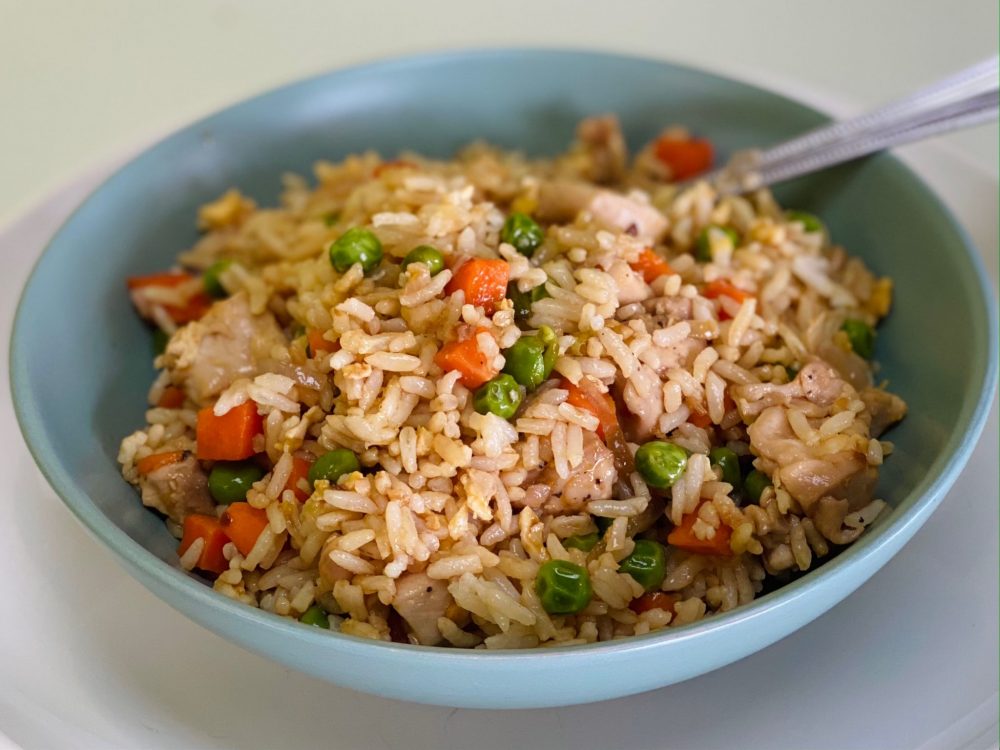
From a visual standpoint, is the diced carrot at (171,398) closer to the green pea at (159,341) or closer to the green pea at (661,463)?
the green pea at (159,341)

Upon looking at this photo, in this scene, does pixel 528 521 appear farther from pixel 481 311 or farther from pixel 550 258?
pixel 550 258

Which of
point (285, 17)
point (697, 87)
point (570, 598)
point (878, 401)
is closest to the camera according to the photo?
point (570, 598)

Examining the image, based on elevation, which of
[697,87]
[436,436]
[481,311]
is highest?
[697,87]

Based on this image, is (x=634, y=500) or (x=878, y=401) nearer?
(x=634, y=500)

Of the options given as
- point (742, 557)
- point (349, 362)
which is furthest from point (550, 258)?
point (742, 557)

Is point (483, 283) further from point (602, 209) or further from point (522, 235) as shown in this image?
point (602, 209)

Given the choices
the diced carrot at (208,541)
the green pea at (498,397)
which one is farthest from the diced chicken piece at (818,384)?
the diced carrot at (208,541)
